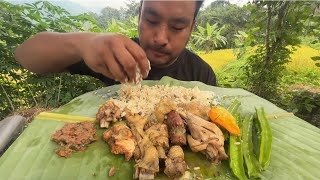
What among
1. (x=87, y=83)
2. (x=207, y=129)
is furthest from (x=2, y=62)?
(x=207, y=129)

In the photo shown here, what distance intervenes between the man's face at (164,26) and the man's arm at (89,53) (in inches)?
23.7

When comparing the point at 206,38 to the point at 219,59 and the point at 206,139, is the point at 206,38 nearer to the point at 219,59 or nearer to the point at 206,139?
the point at 219,59

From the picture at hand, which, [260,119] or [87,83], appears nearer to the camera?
[260,119]

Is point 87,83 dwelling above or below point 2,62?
below

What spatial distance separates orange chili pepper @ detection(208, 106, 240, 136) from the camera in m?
1.85

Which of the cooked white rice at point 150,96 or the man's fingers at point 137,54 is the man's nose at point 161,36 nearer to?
the cooked white rice at point 150,96

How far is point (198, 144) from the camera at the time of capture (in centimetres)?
170

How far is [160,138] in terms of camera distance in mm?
1699

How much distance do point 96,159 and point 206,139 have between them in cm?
64

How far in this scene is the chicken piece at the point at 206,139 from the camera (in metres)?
1.68

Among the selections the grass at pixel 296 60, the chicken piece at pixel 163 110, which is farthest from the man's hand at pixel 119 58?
the grass at pixel 296 60

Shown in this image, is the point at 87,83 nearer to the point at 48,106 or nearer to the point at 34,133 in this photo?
the point at 48,106

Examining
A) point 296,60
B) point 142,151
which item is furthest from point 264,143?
point 296,60

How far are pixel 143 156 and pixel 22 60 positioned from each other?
1499 millimetres
